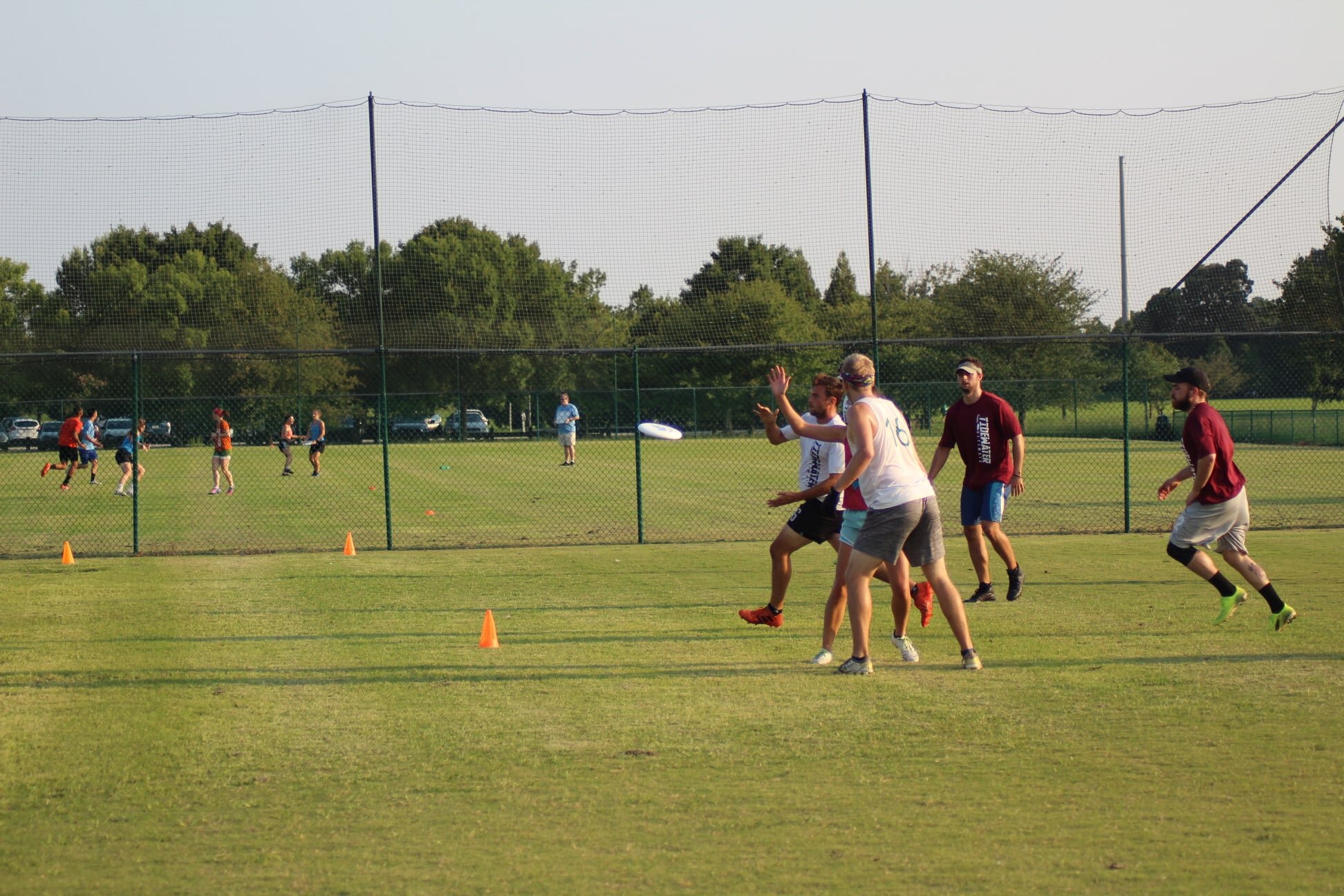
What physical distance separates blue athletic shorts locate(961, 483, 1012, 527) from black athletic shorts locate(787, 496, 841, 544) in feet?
6.27

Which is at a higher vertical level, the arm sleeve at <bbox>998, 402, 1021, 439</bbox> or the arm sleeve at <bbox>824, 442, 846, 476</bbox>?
the arm sleeve at <bbox>998, 402, 1021, 439</bbox>

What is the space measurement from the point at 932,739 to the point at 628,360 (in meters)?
31.3

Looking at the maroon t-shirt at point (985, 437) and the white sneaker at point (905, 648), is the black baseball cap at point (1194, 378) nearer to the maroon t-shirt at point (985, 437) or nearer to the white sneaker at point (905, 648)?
the maroon t-shirt at point (985, 437)

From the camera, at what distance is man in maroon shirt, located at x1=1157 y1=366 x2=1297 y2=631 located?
861 cm

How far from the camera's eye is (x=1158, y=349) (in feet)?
138

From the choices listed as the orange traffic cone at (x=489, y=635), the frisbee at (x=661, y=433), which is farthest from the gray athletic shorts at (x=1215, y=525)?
the orange traffic cone at (x=489, y=635)

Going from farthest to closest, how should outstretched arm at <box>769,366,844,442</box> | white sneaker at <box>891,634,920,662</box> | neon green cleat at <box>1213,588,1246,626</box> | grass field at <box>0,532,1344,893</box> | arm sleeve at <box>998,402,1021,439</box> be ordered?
arm sleeve at <box>998,402,1021,439</box>, neon green cleat at <box>1213,588,1246,626</box>, white sneaker at <box>891,634,920,662</box>, outstretched arm at <box>769,366,844,442</box>, grass field at <box>0,532,1344,893</box>

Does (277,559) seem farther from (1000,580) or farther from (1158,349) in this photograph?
(1158,349)

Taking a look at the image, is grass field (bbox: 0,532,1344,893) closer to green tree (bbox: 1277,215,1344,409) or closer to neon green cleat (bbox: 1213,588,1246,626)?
neon green cleat (bbox: 1213,588,1246,626)

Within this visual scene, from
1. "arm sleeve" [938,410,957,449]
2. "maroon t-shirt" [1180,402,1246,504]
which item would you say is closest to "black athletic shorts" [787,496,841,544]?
"arm sleeve" [938,410,957,449]

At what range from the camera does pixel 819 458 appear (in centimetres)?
862

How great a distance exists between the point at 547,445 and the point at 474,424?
2.43 m

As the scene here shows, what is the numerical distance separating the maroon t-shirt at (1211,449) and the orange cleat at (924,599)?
201cm

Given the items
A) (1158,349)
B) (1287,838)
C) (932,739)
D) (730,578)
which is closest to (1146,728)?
(932,739)
